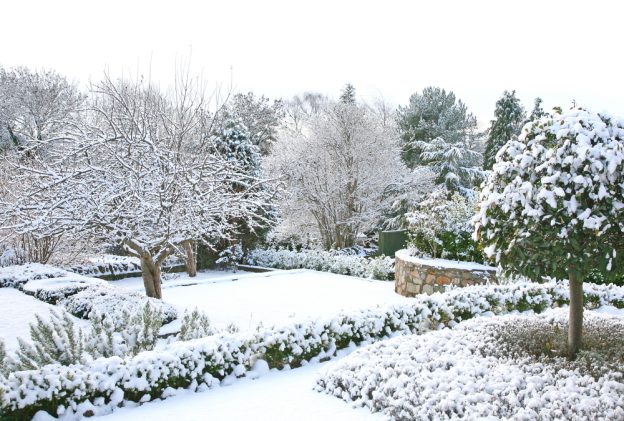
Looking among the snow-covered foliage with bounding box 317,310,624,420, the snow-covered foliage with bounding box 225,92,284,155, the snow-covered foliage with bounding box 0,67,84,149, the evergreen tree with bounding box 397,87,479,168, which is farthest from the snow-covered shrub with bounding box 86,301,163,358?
the snow-covered foliage with bounding box 225,92,284,155

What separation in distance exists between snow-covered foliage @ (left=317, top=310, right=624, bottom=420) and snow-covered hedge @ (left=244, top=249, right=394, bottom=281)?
22.6 feet

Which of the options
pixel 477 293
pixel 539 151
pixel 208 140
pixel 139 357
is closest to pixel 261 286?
pixel 208 140

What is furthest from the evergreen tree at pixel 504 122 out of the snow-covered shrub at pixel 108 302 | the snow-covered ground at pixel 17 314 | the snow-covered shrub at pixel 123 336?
the snow-covered shrub at pixel 123 336

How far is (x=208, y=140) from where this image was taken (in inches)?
348

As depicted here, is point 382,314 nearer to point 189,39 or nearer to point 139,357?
point 139,357

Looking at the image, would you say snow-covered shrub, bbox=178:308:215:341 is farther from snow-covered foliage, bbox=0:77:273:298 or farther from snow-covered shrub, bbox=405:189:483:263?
snow-covered shrub, bbox=405:189:483:263

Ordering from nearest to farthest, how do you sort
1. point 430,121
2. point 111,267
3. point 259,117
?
point 111,267 → point 430,121 → point 259,117

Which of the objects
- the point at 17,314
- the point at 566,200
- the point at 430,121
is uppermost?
the point at 430,121

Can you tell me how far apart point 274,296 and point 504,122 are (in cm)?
1835

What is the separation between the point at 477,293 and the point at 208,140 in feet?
17.2

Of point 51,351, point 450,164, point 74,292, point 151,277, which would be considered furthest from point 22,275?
point 450,164

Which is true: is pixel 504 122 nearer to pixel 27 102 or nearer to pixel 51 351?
pixel 27 102

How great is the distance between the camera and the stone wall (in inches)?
339

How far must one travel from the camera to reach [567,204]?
4.11 meters
